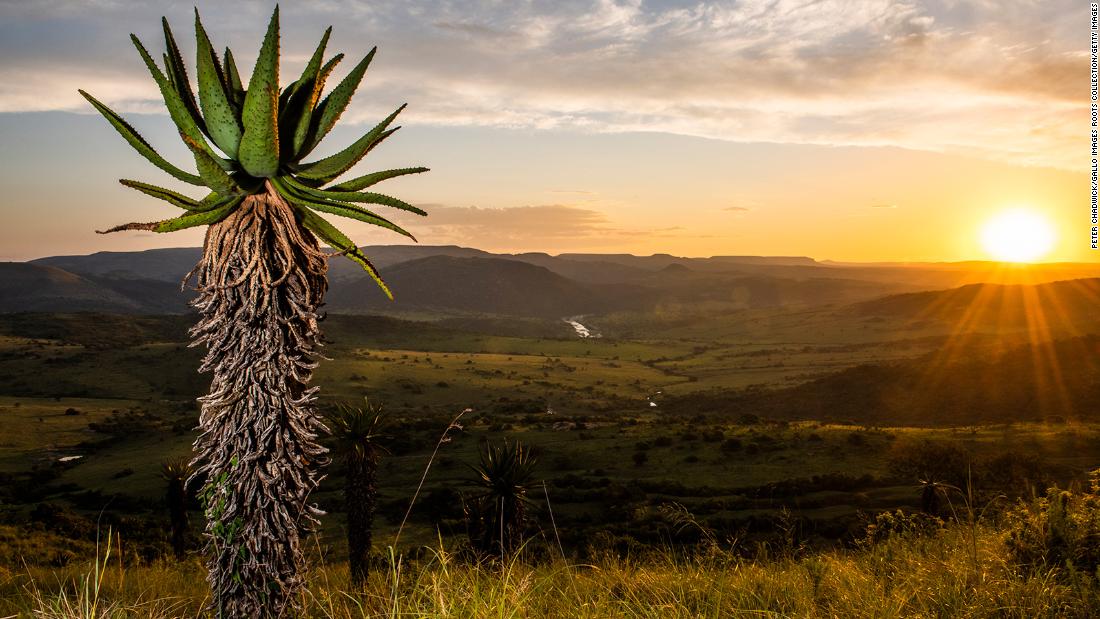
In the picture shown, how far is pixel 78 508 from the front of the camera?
1603 inches

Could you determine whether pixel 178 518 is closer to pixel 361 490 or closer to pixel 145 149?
pixel 361 490

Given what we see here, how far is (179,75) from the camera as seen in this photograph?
4.52m

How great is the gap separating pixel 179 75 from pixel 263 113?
3.02 feet

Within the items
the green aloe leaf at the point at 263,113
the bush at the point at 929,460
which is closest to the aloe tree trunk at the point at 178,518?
the green aloe leaf at the point at 263,113

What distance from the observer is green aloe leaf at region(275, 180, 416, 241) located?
4.56 meters

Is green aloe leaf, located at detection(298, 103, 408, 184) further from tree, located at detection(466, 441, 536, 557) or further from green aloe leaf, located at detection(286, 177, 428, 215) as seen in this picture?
tree, located at detection(466, 441, 536, 557)

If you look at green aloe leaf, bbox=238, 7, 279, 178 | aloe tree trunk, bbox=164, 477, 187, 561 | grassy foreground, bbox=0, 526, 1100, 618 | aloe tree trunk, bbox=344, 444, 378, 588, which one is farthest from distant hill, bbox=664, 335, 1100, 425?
green aloe leaf, bbox=238, 7, 279, 178

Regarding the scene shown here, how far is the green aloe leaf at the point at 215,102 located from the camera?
4.34 m

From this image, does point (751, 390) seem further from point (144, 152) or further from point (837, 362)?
point (144, 152)

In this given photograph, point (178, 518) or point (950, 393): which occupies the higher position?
point (178, 518)

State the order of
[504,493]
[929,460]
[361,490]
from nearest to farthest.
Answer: [504,493]
[361,490]
[929,460]

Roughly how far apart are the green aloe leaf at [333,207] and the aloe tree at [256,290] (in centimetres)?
1

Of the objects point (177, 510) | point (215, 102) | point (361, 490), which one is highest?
point (215, 102)

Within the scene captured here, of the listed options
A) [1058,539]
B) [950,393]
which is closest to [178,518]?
[1058,539]
